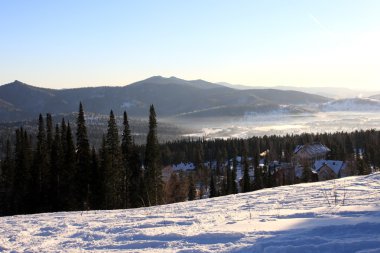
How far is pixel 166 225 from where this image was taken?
1001 centimetres

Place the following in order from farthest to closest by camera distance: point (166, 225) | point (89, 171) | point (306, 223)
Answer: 1. point (89, 171)
2. point (166, 225)
3. point (306, 223)

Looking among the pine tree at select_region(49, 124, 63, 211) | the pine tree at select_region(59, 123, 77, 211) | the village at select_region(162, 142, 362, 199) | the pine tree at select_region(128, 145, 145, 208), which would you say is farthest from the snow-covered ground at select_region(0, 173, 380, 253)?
the village at select_region(162, 142, 362, 199)

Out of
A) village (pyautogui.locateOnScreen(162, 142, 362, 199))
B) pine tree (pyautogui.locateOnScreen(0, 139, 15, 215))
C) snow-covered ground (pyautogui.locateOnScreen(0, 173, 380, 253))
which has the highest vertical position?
snow-covered ground (pyautogui.locateOnScreen(0, 173, 380, 253))

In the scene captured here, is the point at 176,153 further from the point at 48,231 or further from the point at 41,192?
the point at 48,231

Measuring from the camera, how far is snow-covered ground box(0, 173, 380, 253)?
6.97m

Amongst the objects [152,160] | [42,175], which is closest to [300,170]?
[152,160]

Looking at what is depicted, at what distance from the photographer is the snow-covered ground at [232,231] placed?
6973mm

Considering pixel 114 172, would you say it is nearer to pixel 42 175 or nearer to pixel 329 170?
pixel 42 175

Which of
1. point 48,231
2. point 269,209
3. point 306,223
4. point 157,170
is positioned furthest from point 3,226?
point 157,170

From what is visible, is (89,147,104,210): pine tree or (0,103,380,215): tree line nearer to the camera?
(89,147,104,210): pine tree

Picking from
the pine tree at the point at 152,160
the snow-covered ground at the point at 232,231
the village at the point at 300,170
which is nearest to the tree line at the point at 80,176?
the pine tree at the point at 152,160

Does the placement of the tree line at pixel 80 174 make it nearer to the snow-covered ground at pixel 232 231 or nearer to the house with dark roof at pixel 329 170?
the snow-covered ground at pixel 232 231

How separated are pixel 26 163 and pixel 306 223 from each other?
50701 mm

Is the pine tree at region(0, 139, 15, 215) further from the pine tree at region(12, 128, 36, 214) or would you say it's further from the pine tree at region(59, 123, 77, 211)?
the pine tree at region(59, 123, 77, 211)
